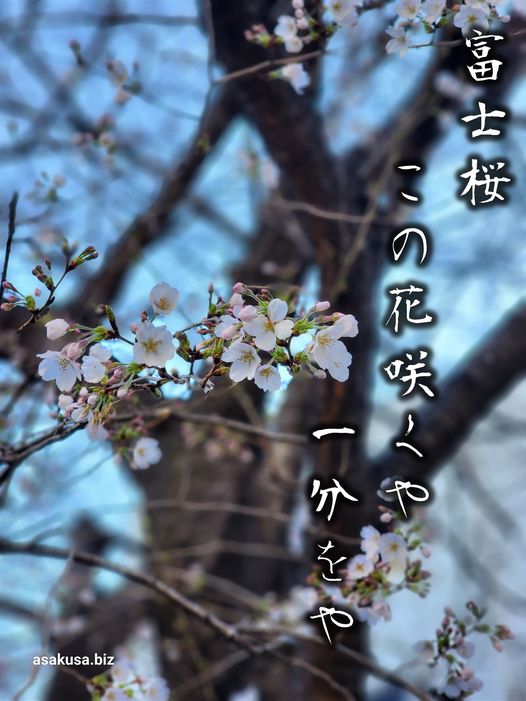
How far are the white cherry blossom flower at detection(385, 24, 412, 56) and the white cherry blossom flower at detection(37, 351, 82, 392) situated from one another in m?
0.93

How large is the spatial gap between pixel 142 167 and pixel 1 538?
2.16 meters

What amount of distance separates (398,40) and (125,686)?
137cm

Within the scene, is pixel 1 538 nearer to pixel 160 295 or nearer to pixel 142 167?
pixel 160 295

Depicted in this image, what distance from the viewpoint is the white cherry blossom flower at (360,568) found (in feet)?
4.10

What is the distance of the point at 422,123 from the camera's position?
2633mm

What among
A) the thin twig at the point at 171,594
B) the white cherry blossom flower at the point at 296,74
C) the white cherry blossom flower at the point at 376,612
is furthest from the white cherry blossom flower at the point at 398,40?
the thin twig at the point at 171,594

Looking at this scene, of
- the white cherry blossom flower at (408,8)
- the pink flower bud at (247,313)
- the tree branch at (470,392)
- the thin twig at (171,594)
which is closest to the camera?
the pink flower bud at (247,313)

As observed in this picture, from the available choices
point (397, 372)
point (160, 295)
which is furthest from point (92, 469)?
point (397, 372)

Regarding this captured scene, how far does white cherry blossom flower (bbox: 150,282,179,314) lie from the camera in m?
0.92

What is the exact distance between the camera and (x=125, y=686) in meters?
1.36

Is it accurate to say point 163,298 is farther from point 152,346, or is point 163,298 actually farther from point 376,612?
point 376,612

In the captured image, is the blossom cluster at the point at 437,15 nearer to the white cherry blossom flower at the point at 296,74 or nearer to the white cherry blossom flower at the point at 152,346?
the white cherry blossom flower at the point at 296,74

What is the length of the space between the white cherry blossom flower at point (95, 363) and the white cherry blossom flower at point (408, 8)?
2.99 feet

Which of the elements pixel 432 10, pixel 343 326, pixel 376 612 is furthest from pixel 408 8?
pixel 376 612
